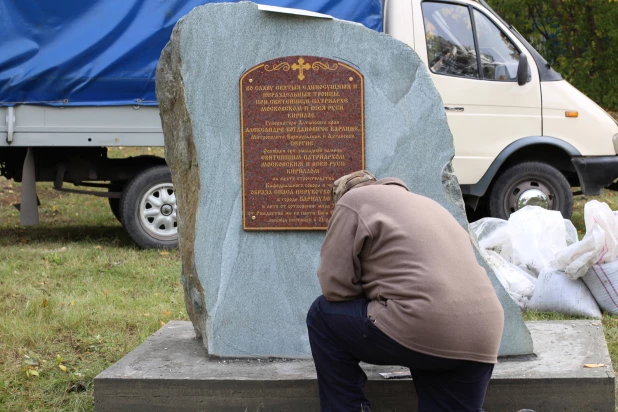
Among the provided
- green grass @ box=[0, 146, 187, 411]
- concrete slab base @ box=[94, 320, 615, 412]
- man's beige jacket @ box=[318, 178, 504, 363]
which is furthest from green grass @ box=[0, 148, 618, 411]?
man's beige jacket @ box=[318, 178, 504, 363]

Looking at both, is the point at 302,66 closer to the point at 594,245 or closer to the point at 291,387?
the point at 291,387

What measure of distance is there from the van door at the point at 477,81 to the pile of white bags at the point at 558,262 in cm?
186

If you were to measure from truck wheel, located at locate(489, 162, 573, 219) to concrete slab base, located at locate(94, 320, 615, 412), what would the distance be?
4648 millimetres

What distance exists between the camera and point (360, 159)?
4402 millimetres

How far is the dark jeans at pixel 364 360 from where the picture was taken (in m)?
3.45

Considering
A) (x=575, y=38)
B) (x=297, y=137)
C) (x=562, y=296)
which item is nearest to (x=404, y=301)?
(x=297, y=137)

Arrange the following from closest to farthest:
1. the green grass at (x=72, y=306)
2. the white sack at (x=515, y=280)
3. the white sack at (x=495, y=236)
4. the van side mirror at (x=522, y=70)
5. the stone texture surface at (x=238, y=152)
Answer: the stone texture surface at (x=238, y=152), the green grass at (x=72, y=306), the white sack at (x=515, y=280), the white sack at (x=495, y=236), the van side mirror at (x=522, y=70)

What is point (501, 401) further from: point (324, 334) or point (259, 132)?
point (259, 132)

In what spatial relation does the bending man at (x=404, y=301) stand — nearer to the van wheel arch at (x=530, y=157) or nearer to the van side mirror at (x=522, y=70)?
the van side mirror at (x=522, y=70)

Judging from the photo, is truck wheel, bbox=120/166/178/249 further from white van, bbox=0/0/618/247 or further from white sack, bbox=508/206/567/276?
white sack, bbox=508/206/567/276

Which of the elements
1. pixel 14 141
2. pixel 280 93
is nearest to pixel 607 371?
pixel 280 93

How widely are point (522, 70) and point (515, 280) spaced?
2.86 m

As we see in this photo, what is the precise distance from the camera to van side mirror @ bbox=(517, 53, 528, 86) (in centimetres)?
846

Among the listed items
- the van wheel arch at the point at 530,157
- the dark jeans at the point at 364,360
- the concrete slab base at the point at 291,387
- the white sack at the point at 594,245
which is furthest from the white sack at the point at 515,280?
the dark jeans at the point at 364,360
